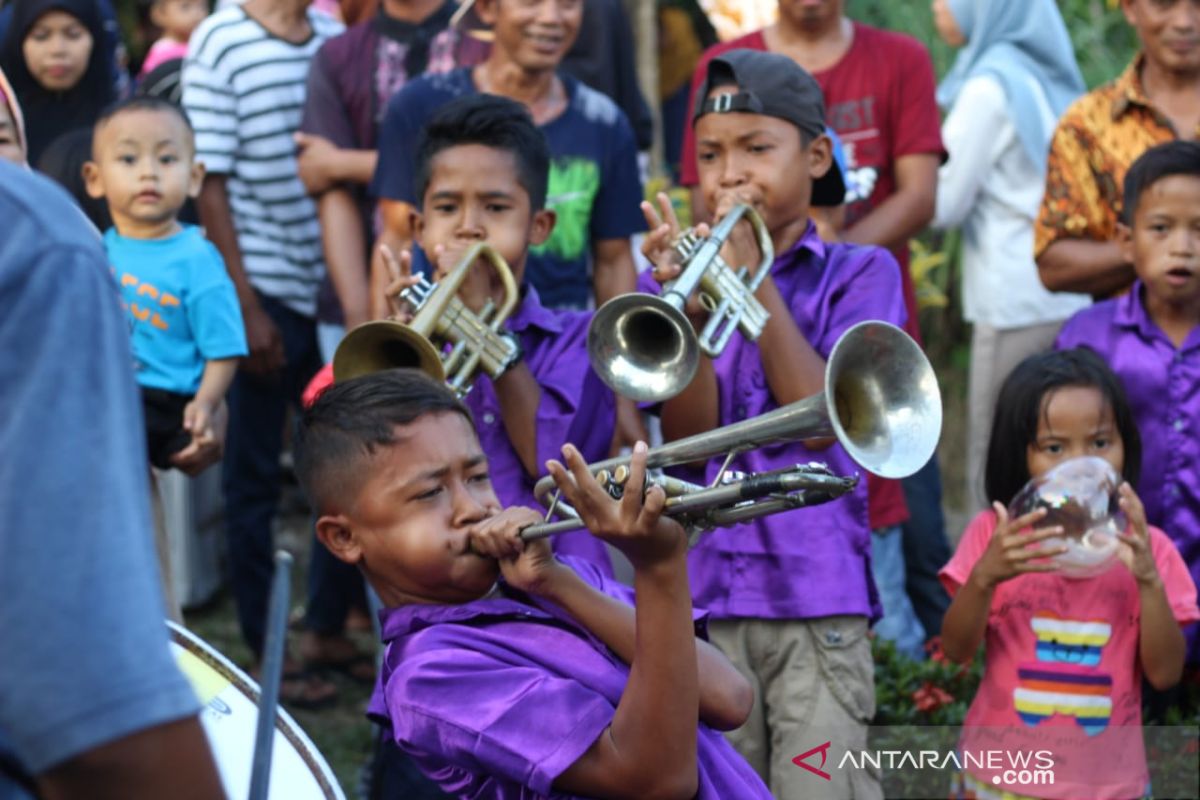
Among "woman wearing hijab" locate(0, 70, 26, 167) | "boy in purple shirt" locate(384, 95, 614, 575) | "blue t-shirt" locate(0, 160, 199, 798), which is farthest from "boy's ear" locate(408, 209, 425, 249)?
"blue t-shirt" locate(0, 160, 199, 798)

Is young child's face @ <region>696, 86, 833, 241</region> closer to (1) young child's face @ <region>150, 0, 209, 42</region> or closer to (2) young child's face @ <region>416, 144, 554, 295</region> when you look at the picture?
(2) young child's face @ <region>416, 144, 554, 295</region>

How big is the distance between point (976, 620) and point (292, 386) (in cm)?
303

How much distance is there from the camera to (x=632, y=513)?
2404 millimetres

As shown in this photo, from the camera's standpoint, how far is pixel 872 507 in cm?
510

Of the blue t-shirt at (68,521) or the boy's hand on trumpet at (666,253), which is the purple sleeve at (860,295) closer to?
the boy's hand on trumpet at (666,253)

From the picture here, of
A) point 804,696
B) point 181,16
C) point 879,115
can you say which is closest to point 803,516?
point 804,696

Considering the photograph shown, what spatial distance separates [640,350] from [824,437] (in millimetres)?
716

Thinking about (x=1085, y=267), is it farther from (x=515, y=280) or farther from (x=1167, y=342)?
(x=515, y=280)

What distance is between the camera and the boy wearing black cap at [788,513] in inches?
147

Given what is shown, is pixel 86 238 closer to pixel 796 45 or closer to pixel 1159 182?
pixel 1159 182

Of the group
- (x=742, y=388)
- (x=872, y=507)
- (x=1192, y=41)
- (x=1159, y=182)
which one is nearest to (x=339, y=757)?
(x=872, y=507)

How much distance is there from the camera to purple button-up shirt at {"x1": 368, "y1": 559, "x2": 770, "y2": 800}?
2.54 m

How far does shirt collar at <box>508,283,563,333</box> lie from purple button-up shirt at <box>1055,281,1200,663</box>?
5.40 feet

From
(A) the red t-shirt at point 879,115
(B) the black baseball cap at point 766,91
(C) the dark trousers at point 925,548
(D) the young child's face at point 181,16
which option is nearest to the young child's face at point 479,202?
(B) the black baseball cap at point 766,91
